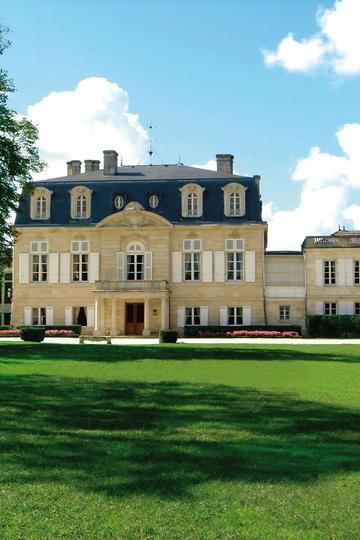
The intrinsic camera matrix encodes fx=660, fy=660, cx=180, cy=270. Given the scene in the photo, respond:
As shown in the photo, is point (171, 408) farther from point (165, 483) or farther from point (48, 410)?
point (165, 483)

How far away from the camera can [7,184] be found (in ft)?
86.4

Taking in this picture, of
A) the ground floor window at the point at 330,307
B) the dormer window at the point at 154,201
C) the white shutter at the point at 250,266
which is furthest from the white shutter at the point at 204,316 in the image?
the ground floor window at the point at 330,307

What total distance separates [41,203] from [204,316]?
14.3 m

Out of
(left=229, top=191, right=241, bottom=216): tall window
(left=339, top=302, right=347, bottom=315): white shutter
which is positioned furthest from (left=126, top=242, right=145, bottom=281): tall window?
(left=339, top=302, right=347, bottom=315): white shutter

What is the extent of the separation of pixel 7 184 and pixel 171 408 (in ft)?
59.7

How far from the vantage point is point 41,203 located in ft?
156

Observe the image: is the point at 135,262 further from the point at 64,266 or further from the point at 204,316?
the point at 204,316

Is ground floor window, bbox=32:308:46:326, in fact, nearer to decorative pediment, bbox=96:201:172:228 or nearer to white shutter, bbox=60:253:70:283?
white shutter, bbox=60:253:70:283

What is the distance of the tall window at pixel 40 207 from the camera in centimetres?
4753

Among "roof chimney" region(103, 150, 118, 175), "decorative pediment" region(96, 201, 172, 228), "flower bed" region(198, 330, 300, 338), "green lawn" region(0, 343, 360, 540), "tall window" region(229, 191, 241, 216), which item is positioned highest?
"roof chimney" region(103, 150, 118, 175)

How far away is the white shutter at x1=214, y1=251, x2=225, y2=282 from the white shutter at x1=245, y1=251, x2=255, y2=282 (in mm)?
1593

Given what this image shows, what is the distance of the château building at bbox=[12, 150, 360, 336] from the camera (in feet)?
147

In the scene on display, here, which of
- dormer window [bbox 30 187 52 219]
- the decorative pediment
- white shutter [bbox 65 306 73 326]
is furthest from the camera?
dormer window [bbox 30 187 52 219]

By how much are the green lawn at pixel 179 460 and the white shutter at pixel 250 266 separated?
31402 mm
